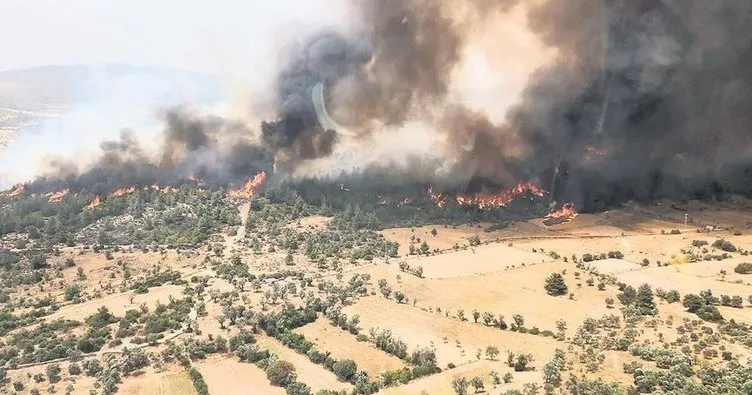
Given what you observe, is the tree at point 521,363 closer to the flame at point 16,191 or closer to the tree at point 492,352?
the tree at point 492,352

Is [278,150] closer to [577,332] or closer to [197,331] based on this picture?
[197,331]

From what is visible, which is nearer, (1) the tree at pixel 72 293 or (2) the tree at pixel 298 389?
(2) the tree at pixel 298 389

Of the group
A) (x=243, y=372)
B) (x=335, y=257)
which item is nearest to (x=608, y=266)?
Answer: (x=335, y=257)

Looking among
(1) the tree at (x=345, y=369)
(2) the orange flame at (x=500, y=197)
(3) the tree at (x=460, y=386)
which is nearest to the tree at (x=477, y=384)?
(3) the tree at (x=460, y=386)

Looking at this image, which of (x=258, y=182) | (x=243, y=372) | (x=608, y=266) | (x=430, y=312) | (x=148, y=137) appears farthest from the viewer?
(x=148, y=137)

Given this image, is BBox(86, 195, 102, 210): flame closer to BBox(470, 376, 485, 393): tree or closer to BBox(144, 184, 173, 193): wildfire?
BBox(144, 184, 173, 193): wildfire

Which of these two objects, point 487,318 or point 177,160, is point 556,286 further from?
point 177,160

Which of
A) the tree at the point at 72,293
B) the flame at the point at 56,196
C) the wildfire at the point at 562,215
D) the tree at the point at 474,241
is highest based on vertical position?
the flame at the point at 56,196
